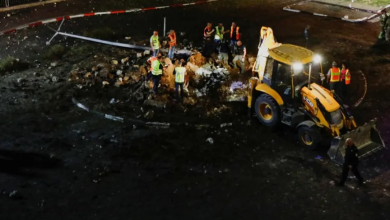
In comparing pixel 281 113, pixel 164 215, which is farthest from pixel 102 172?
pixel 281 113

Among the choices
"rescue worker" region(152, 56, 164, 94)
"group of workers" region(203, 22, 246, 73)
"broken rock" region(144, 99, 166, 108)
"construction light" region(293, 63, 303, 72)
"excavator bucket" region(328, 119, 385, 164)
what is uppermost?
"construction light" region(293, 63, 303, 72)

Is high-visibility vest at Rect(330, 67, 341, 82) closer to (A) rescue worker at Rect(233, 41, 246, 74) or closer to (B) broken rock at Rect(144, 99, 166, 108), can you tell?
(A) rescue worker at Rect(233, 41, 246, 74)

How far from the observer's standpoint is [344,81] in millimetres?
14703

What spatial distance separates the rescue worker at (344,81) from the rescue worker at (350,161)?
16.7ft

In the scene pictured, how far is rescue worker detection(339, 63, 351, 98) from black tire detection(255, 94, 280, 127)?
11.4ft

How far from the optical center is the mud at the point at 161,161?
9805mm

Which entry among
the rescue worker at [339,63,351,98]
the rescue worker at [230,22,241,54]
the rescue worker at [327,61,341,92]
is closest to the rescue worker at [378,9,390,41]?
the rescue worker at [339,63,351,98]

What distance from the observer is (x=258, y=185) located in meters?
10.5

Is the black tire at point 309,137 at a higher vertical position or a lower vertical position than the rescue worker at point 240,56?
lower

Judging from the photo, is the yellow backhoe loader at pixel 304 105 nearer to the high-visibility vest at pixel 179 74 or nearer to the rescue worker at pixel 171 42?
the high-visibility vest at pixel 179 74

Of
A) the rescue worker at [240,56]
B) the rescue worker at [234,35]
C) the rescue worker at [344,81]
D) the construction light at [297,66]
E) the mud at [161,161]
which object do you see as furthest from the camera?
the rescue worker at [234,35]

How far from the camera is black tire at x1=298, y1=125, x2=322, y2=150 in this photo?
11.5 m

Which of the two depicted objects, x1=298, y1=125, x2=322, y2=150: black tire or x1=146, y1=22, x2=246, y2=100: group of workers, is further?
x1=146, y1=22, x2=246, y2=100: group of workers

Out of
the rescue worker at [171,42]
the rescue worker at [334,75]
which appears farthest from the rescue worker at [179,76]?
the rescue worker at [334,75]
